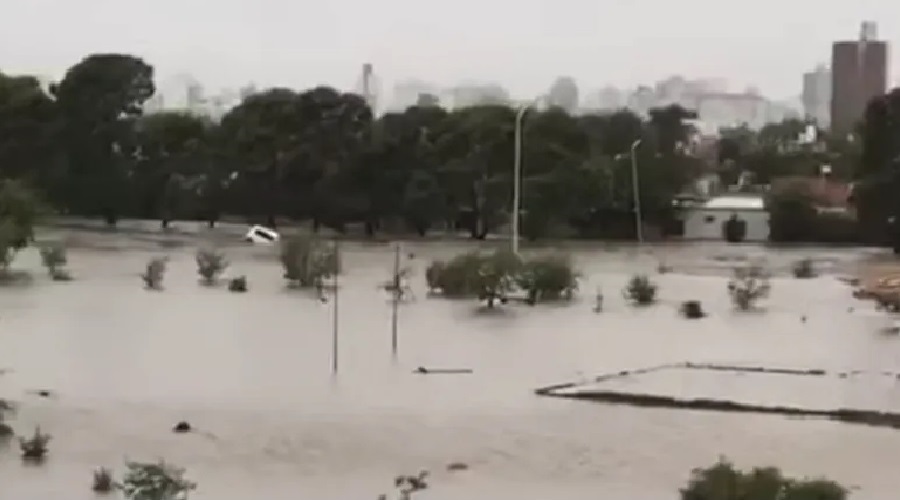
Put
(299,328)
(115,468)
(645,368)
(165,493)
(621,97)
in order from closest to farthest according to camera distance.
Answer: (165,493) → (115,468) → (645,368) → (299,328) → (621,97)

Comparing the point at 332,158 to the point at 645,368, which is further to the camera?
the point at 332,158

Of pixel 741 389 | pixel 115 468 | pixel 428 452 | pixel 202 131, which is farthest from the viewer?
pixel 202 131

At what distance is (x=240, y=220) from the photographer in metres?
48.5

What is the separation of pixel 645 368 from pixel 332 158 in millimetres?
29059

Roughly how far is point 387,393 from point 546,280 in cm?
1061

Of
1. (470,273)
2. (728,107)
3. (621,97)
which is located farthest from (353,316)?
(728,107)

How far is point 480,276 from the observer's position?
2353cm

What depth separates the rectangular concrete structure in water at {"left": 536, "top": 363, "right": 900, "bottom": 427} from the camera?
43.6ft

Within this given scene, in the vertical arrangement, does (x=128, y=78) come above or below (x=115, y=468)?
above

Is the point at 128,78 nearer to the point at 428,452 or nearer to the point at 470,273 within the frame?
the point at 470,273

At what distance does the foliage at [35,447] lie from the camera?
1048cm

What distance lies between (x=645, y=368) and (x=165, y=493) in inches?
328

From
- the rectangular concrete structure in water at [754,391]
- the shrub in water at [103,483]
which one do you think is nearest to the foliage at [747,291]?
the rectangular concrete structure in water at [754,391]

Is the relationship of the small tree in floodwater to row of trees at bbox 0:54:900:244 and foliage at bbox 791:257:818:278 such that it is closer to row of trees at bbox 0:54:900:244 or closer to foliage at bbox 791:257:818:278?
foliage at bbox 791:257:818:278
